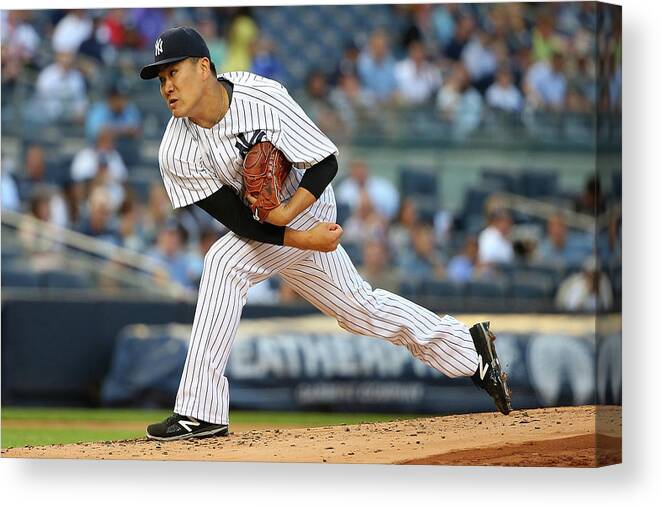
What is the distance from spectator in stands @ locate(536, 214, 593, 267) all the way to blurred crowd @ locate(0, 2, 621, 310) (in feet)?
0.05

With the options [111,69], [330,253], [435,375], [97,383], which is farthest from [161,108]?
[330,253]

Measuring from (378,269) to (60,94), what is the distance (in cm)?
225

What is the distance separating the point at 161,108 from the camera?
7.53 m

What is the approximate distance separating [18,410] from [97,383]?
496 mm

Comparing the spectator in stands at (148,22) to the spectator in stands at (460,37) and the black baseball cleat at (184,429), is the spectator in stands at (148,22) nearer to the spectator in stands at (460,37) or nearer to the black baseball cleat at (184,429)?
the spectator in stands at (460,37)

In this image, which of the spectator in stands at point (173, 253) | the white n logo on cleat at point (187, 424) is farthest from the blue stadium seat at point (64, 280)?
the white n logo on cleat at point (187, 424)

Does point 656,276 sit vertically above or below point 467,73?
below

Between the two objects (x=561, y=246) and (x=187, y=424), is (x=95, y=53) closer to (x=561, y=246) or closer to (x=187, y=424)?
(x=561, y=246)

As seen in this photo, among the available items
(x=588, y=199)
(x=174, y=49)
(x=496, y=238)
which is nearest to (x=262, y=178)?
(x=174, y=49)

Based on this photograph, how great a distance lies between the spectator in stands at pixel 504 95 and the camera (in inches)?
289

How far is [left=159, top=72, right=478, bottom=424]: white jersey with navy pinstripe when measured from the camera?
4559mm

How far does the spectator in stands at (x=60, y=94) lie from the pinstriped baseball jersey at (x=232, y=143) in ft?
10.4

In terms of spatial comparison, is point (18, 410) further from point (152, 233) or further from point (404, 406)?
point (404, 406)

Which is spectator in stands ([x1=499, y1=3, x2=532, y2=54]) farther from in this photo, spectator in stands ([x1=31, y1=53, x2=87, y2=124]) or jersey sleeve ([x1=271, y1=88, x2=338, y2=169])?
jersey sleeve ([x1=271, y1=88, x2=338, y2=169])
